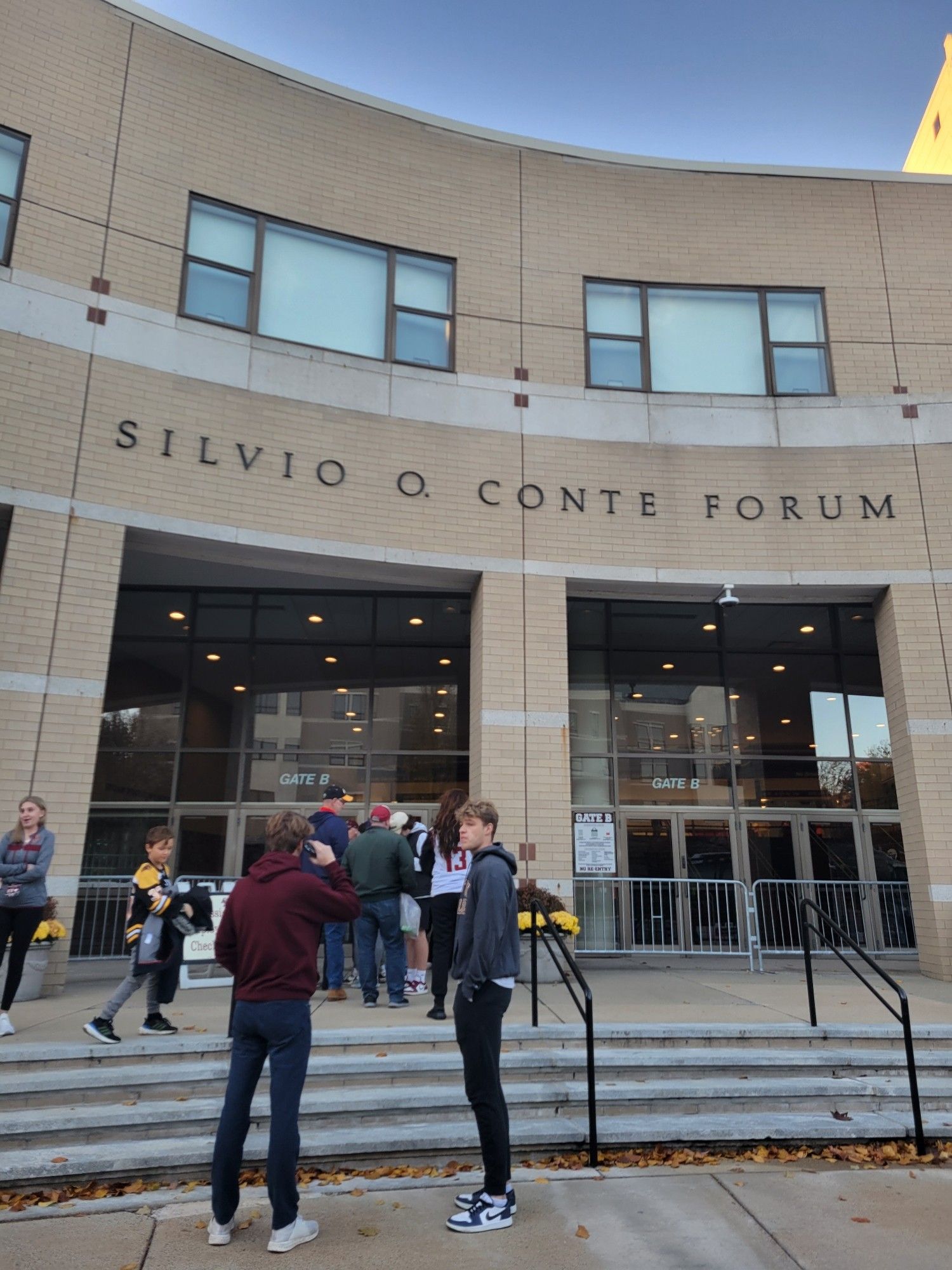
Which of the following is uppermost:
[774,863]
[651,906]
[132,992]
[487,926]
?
[774,863]

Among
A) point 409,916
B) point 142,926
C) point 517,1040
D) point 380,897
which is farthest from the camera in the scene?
point 409,916

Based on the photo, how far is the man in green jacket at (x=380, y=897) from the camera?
797 centimetres

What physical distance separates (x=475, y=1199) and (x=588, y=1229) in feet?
1.85

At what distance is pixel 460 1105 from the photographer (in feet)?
19.0

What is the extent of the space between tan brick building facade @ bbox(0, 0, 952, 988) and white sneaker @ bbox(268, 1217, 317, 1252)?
612 cm

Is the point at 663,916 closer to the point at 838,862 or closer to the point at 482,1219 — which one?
the point at 838,862

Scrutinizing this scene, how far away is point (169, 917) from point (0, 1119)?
1.66 metres

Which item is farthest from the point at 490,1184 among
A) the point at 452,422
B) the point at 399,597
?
the point at 399,597

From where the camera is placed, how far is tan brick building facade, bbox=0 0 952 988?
10375 millimetres

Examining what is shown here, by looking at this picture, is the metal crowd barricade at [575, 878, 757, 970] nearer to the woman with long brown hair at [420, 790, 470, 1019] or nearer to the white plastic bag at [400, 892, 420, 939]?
the white plastic bag at [400, 892, 420, 939]

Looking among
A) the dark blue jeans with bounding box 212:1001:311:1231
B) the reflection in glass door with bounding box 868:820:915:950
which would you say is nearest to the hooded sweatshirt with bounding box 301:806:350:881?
the dark blue jeans with bounding box 212:1001:311:1231

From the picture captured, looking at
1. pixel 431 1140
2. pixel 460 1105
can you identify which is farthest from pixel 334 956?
pixel 431 1140

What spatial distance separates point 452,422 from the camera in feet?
40.3

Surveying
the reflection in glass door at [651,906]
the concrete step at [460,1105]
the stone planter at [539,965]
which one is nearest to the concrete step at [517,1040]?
the concrete step at [460,1105]
